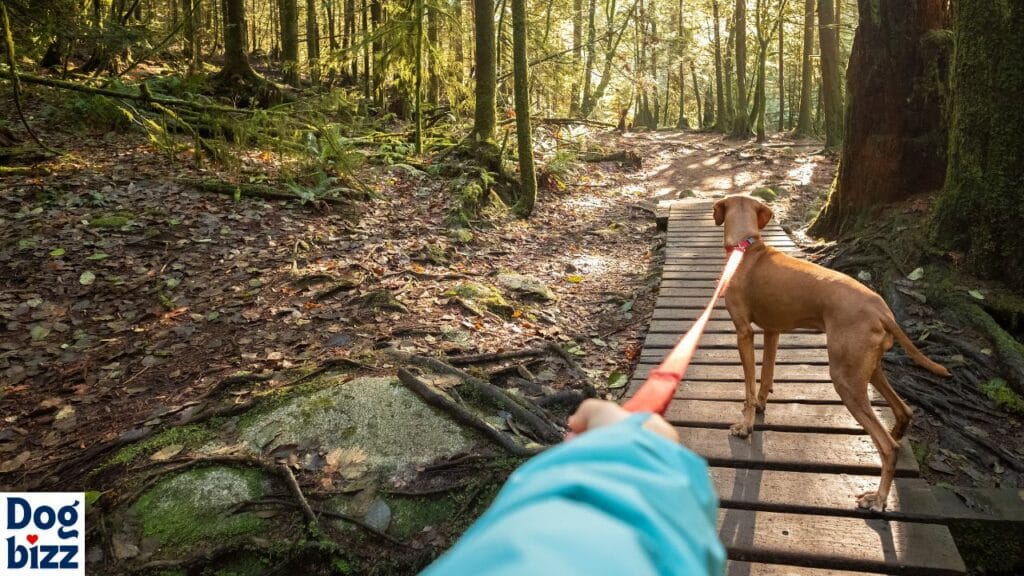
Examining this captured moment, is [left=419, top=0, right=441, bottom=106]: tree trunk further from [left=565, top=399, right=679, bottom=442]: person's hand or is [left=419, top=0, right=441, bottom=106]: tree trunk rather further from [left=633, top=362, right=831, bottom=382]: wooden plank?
[left=565, top=399, right=679, bottom=442]: person's hand

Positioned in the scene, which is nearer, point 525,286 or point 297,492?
point 297,492

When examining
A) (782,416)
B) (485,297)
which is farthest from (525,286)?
(782,416)

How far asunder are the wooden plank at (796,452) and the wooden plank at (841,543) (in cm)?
44

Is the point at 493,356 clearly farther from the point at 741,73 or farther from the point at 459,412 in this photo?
the point at 741,73

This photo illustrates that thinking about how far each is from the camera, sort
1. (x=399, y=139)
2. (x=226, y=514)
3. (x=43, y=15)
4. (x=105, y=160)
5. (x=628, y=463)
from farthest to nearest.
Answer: (x=399, y=139), (x=105, y=160), (x=43, y=15), (x=226, y=514), (x=628, y=463)

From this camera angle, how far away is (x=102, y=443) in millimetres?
3889

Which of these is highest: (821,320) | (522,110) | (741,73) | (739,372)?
(741,73)

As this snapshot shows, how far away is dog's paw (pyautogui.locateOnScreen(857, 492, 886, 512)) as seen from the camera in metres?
3.03

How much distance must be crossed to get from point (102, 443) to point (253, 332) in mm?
1681

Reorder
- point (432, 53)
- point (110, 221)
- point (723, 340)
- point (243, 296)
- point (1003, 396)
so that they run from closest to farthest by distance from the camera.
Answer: point (1003, 396) < point (723, 340) < point (243, 296) < point (110, 221) < point (432, 53)

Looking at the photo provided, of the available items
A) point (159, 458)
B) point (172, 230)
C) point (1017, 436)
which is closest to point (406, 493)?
point (159, 458)

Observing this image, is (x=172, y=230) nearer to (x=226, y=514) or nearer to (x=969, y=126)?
(x=226, y=514)

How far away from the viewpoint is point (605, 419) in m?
1.04

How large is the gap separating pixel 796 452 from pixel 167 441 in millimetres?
4011
